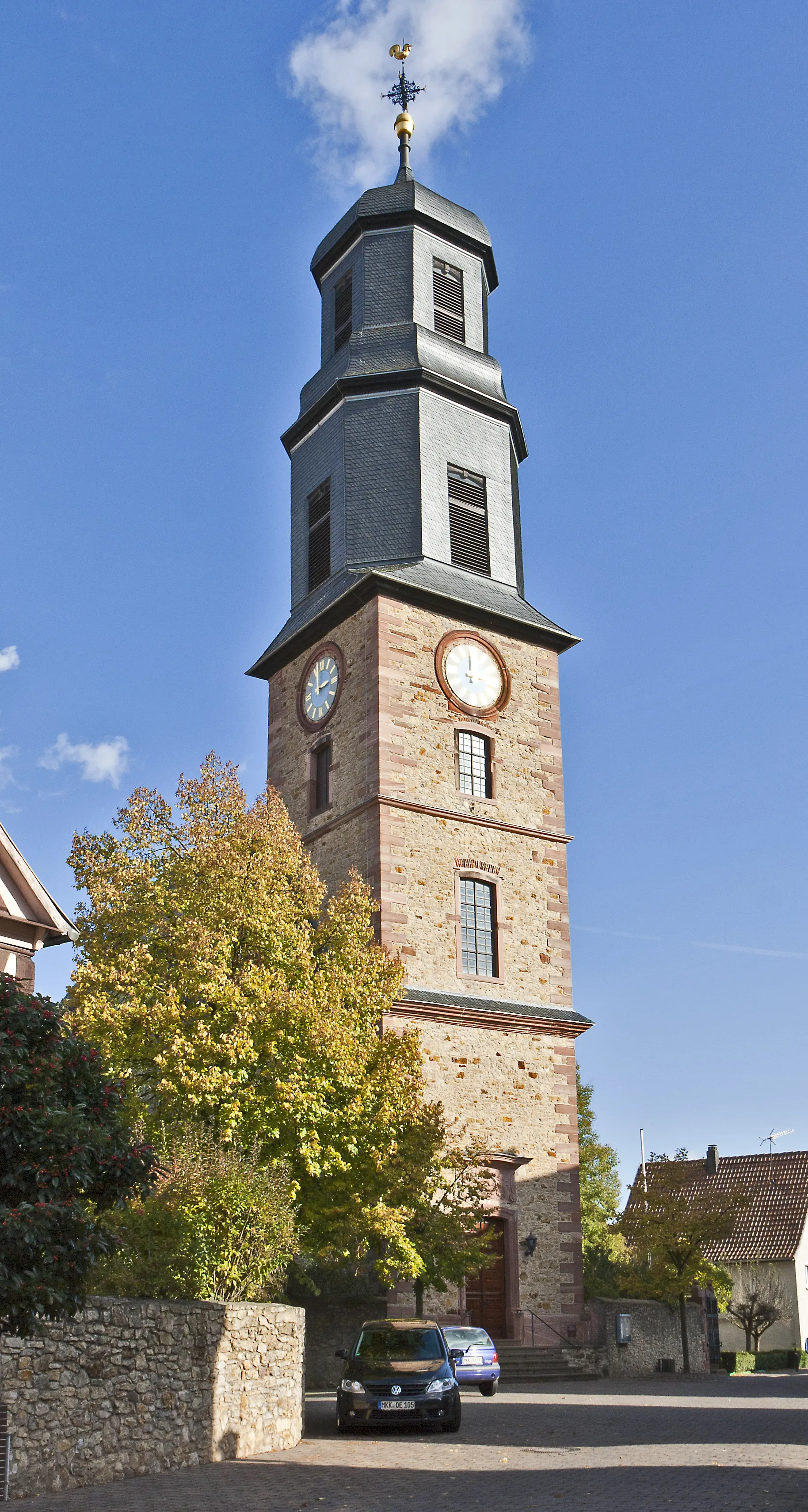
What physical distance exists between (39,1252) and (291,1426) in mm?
7130

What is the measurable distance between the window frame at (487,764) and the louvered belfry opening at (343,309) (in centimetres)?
1136

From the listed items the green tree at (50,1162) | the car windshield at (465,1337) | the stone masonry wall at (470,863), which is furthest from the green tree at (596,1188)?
the green tree at (50,1162)

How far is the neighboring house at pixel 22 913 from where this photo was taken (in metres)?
17.5

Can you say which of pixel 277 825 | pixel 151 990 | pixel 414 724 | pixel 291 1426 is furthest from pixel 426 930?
pixel 291 1426

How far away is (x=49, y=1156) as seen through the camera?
962cm

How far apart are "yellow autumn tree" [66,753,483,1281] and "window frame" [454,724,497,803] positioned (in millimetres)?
7345

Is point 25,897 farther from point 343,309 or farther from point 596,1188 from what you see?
point 596,1188

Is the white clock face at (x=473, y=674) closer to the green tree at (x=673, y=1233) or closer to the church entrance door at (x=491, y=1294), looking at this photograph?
the church entrance door at (x=491, y=1294)

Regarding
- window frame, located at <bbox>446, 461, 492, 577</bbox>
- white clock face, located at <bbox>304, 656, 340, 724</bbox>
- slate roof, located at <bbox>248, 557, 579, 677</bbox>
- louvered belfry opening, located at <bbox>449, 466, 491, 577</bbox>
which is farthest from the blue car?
louvered belfry opening, located at <bbox>449, 466, 491, 577</bbox>

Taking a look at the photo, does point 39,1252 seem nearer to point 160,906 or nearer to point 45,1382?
point 45,1382

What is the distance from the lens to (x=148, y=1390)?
1298cm

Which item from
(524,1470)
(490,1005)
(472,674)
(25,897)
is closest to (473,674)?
(472,674)

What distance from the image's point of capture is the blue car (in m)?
21.4

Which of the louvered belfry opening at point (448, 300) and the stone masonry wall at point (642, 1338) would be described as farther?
the louvered belfry opening at point (448, 300)
